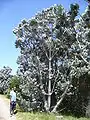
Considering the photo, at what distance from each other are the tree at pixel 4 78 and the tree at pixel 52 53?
37624 millimetres

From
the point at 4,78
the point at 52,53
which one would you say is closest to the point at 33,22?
the point at 52,53

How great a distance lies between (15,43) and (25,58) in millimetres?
1813

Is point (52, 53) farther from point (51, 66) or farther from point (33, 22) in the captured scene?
point (33, 22)

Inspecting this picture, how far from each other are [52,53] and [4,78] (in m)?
41.4

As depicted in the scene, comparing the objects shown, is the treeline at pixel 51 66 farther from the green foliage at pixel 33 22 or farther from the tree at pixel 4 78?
the tree at pixel 4 78

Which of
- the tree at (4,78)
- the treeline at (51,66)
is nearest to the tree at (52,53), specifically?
the treeline at (51,66)

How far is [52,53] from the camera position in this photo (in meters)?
34.3

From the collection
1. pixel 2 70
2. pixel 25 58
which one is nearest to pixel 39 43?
pixel 25 58

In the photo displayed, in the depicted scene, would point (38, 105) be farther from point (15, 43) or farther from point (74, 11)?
point (74, 11)

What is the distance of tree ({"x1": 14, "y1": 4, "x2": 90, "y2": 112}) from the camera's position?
103ft

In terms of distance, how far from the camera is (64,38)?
32594 mm

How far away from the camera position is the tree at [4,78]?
72.1 metres

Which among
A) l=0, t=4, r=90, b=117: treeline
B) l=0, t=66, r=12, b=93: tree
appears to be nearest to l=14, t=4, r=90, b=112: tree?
l=0, t=4, r=90, b=117: treeline

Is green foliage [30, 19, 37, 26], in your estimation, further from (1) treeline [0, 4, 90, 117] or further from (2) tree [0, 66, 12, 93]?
(2) tree [0, 66, 12, 93]
